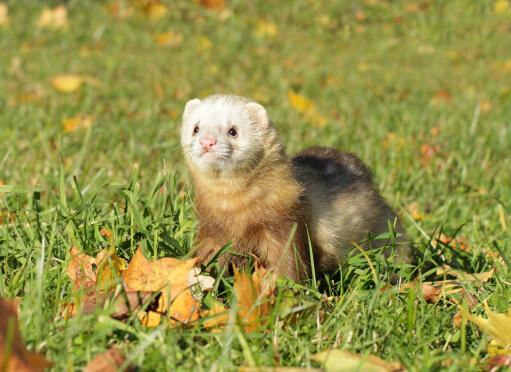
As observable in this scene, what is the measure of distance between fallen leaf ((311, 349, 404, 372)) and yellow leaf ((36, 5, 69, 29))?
7.79m

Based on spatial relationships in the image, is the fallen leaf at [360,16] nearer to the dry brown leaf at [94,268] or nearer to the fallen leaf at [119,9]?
the fallen leaf at [119,9]

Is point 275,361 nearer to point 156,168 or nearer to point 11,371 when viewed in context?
point 11,371

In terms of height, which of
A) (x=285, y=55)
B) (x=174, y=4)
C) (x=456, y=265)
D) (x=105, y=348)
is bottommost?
(x=456, y=265)

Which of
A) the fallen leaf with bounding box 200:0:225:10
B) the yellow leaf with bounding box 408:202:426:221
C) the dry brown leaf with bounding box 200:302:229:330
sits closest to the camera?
the dry brown leaf with bounding box 200:302:229:330

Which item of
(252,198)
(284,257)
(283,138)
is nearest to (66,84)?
(283,138)

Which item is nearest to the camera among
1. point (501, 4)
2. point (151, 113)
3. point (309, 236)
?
point (309, 236)

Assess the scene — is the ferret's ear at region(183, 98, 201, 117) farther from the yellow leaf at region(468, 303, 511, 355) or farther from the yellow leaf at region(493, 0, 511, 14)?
the yellow leaf at region(493, 0, 511, 14)

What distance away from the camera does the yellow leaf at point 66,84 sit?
20.2 ft

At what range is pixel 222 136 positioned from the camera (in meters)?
2.67

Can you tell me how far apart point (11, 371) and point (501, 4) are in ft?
35.5

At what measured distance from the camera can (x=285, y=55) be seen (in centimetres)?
842

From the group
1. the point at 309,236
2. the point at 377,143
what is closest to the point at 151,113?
the point at 377,143

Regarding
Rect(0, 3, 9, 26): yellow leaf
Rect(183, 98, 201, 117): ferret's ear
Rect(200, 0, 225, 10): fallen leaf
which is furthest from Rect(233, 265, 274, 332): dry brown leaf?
Rect(200, 0, 225, 10): fallen leaf

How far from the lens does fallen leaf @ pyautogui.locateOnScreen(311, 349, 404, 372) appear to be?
1.81 metres
